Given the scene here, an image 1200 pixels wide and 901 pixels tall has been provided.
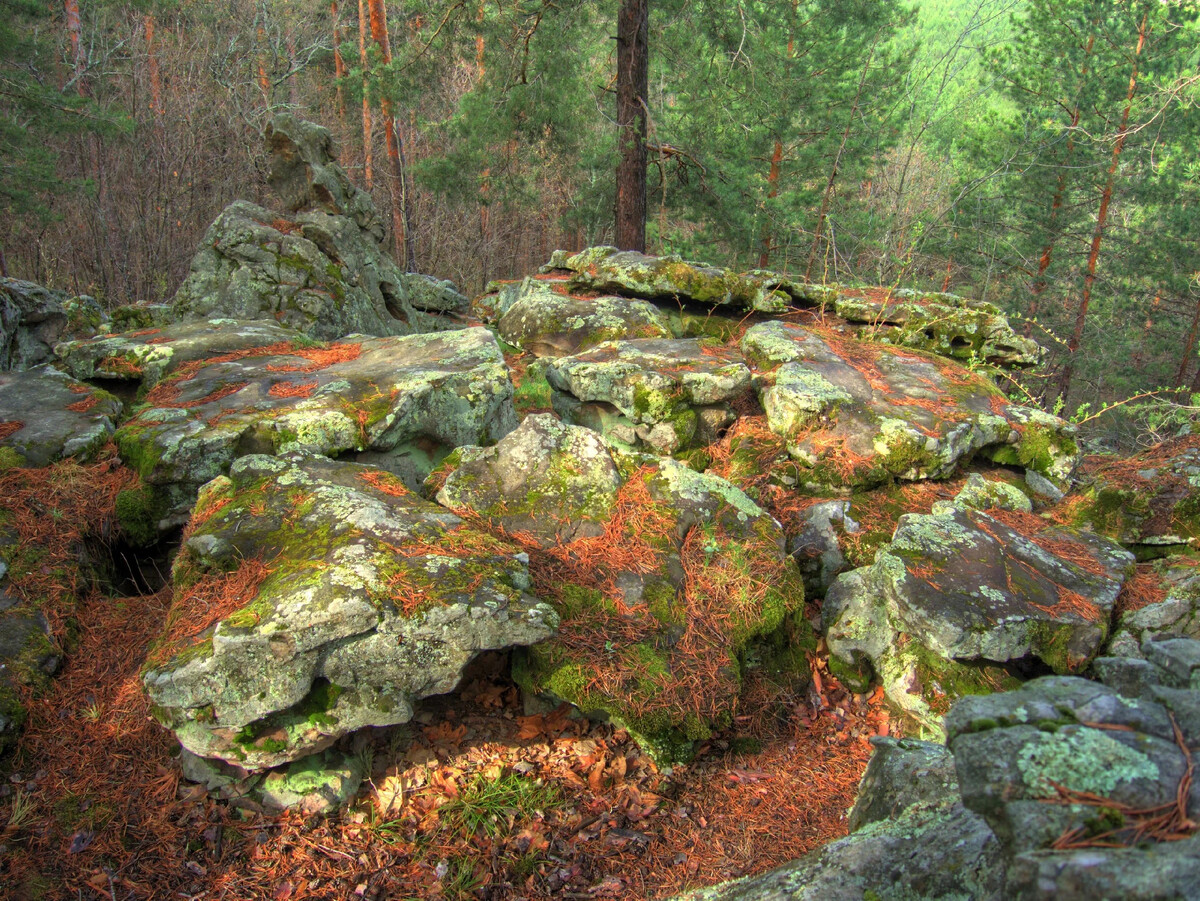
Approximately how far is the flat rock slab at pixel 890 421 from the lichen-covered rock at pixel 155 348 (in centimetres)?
463

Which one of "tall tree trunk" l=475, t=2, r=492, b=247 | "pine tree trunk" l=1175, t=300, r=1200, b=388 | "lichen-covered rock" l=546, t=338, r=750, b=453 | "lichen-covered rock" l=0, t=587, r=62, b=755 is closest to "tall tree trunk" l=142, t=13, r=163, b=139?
"tall tree trunk" l=475, t=2, r=492, b=247

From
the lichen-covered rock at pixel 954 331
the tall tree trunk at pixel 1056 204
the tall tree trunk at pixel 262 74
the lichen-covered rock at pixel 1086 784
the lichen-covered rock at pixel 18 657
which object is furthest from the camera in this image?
the tall tree trunk at pixel 262 74

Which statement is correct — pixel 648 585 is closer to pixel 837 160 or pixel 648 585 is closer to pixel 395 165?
pixel 837 160

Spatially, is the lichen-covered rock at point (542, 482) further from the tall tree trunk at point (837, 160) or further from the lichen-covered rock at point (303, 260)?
the tall tree trunk at point (837, 160)

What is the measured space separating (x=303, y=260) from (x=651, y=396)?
18.9ft

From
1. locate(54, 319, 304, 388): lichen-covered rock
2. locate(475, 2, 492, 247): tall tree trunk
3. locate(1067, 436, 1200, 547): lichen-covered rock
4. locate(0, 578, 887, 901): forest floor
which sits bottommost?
locate(0, 578, 887, 901): forest floor

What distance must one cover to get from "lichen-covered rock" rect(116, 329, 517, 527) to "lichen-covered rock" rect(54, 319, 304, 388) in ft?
0.81

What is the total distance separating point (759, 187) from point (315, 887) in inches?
491

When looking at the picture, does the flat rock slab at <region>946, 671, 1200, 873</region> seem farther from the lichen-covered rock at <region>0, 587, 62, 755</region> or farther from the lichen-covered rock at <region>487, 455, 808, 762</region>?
the lichen-covered rock at <region>0, 587, 62, 755</region>

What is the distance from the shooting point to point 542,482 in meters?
4.27

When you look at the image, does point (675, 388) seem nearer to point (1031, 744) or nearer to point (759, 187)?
point (1031, 744)

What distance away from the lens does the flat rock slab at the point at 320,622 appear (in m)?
2.83

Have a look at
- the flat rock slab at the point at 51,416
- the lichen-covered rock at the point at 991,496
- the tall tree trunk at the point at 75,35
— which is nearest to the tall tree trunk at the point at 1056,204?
the lichen-covered rock at the point at 991,496

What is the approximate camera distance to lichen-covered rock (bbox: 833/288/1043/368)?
7379 millimetres
